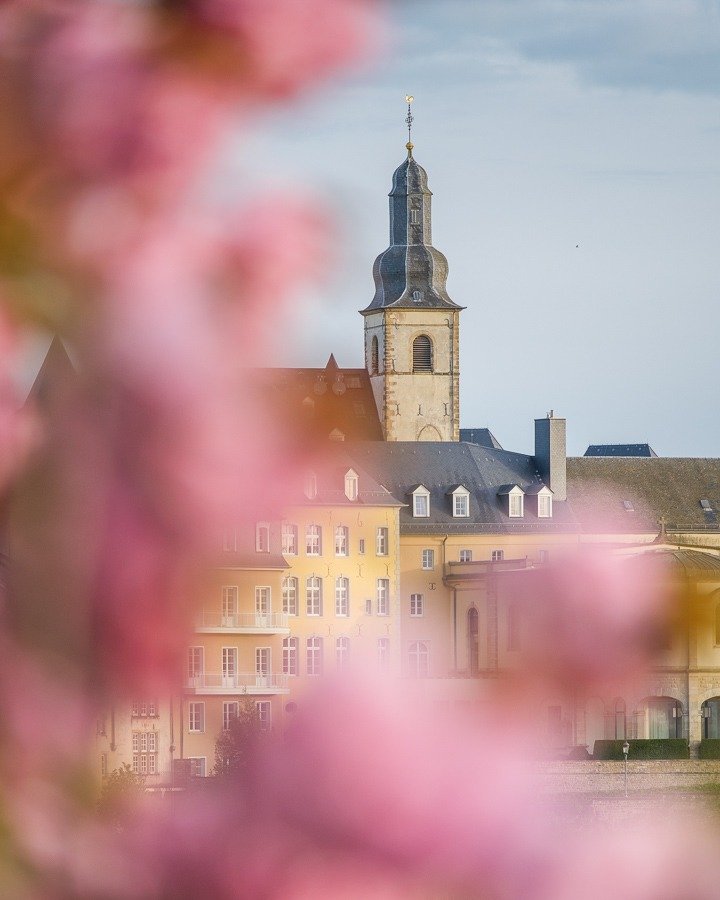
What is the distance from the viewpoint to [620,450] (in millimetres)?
93312

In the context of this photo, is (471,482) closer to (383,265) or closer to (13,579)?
(383,265)

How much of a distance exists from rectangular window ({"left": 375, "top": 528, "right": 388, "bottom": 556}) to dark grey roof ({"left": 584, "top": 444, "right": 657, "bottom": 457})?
4447cm

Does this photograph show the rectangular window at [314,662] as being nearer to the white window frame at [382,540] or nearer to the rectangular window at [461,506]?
the white window frame at [382,540]

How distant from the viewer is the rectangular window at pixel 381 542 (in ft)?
143

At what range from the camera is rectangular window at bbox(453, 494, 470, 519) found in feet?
147

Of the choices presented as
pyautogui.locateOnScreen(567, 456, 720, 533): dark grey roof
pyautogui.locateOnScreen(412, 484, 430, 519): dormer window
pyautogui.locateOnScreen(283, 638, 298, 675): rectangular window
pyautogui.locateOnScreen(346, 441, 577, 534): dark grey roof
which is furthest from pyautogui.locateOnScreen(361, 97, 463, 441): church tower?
pyautogui.locateOnScreen(283, 638, 298, 675): rectangular window

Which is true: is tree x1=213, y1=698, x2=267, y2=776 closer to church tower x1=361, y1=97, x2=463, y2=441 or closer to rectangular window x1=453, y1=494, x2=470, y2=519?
rectangular window x1=453, y1=494, x2=470, y2=519

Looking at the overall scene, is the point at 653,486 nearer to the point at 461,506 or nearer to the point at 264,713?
the point at 461,506

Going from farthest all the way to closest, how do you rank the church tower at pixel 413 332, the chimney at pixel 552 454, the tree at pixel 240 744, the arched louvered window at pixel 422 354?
the arched louvered window at pixel 422 354, the church tower at pixel 413 332, the chimney at pixel 552 454, the tree at pixel 240 744

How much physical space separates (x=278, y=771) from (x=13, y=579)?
0.22 metres

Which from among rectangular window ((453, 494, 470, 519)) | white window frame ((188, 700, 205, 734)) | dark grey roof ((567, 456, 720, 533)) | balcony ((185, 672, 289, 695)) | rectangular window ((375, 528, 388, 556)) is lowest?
white window frame ((188, 700, 205, 734))

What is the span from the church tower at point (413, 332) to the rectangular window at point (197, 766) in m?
51.1

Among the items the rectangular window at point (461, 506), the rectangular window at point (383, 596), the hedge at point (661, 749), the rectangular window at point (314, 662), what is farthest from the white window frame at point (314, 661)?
the rectangular window at point (461, 506)

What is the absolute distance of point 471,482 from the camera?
149 feet
